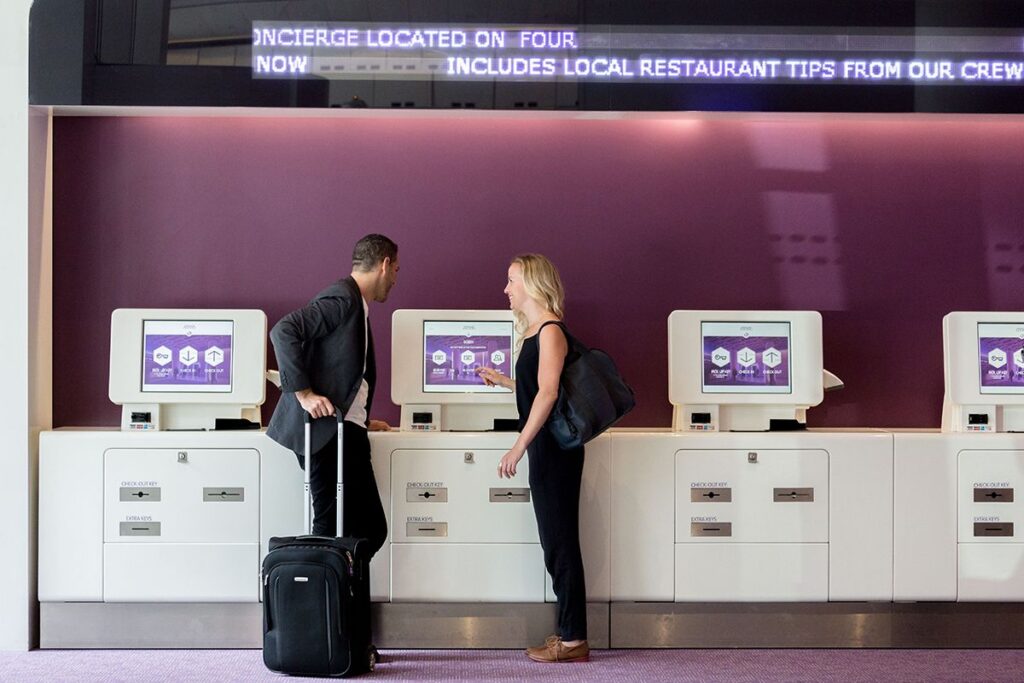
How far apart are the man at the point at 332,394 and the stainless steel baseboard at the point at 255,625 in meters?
0.45

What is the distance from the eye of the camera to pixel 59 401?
16.7 ft

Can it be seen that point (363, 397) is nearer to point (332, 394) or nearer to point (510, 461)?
point (332, 394)

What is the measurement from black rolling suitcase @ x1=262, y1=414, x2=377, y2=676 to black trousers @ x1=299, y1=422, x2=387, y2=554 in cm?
10

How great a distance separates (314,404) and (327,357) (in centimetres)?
20

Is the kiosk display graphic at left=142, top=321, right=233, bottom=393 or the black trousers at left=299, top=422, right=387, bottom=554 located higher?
the kiosk display graphic at left=142, top=321, right=233, bottom=393

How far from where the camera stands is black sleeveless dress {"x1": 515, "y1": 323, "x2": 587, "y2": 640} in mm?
4234

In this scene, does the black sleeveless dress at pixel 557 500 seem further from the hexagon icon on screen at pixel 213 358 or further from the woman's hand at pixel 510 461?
the hexagon icon on screen at pixel 213 358

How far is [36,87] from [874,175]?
12.1 ft

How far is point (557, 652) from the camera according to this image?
4.32 m

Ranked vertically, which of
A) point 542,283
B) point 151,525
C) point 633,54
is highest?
point 633,54

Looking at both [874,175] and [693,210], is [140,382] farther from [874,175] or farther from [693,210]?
[874,175]

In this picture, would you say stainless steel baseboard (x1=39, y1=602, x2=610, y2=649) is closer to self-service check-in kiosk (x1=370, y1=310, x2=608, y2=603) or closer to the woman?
self-service check-in kiosk (x1=370, y1=310, x2=608, y2=603)

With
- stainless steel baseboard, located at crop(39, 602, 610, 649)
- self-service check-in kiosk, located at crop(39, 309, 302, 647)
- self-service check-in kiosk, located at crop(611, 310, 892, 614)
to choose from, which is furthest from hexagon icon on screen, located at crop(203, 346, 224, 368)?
self-service check-in kiosk, located at crop(611, 310, 892, 614)

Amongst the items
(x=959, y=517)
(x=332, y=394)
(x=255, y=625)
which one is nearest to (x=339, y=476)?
(x=332, y=394)
